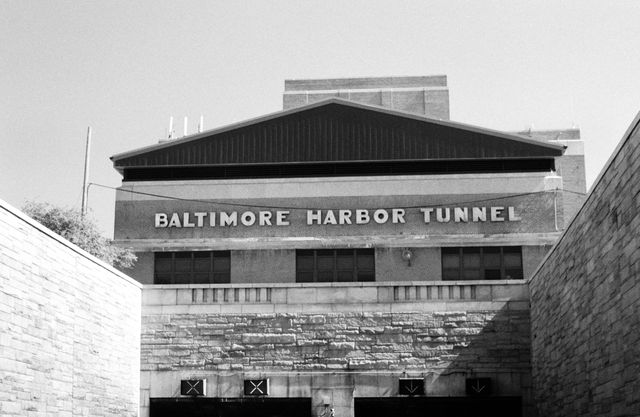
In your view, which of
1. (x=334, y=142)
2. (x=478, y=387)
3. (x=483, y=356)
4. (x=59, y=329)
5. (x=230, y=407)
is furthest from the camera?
(x=334, y=142)

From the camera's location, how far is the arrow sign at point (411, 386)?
99.3 feet

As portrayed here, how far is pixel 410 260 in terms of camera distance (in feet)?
144

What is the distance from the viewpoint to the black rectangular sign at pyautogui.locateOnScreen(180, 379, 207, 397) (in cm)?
3028

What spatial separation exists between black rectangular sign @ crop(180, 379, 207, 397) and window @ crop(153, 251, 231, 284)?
13.7 meters

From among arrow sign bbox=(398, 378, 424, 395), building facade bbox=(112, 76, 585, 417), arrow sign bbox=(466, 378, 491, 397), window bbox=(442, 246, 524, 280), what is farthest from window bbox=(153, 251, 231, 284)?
arrow sign bbox=(466, 378, 491, 397)

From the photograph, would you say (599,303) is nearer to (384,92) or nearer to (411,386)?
(411,386)

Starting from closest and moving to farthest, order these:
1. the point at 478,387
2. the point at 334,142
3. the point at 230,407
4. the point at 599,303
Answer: the point at 599,303 → the point at 478,387 → the point at 230,407 → the point at 334,142

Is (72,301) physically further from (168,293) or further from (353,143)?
(353,143)

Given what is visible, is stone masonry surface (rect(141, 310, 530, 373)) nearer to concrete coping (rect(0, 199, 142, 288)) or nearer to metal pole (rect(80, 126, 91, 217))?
concrete coping (rect(0, 199, 142, 288))

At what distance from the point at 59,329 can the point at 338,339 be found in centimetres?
980

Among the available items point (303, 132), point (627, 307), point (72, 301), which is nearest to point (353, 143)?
point (303, 132)

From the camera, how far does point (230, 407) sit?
103 ft

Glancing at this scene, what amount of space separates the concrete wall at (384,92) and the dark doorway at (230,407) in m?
36.7

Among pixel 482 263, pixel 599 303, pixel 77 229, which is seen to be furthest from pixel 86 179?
pixel 599 303
